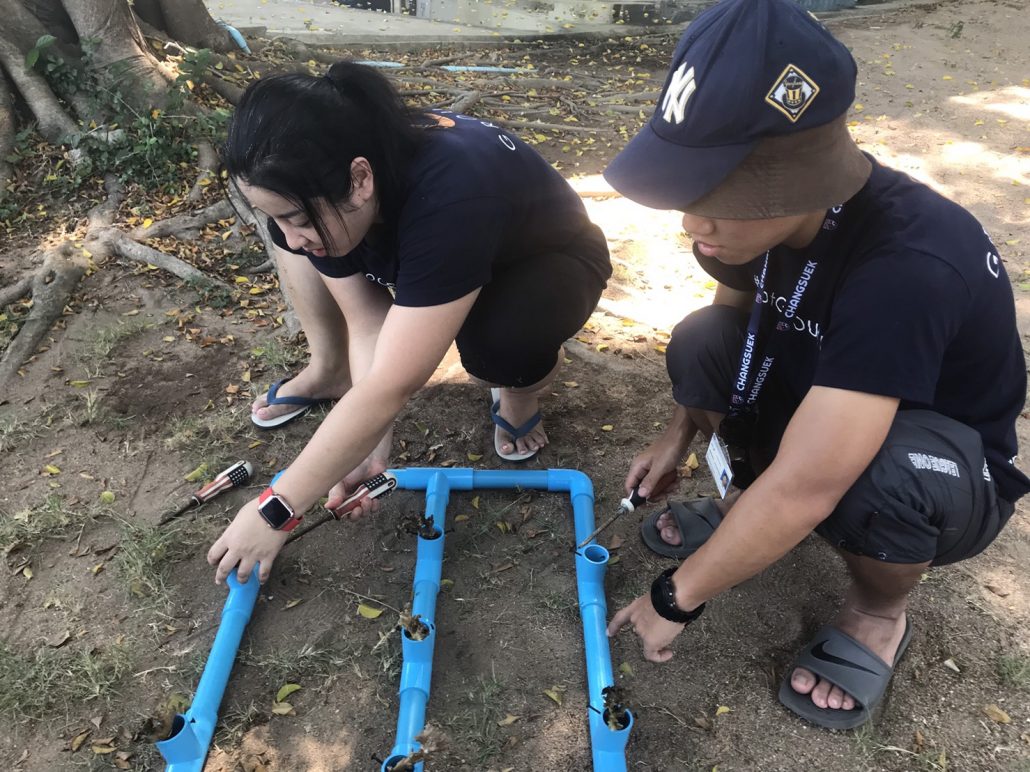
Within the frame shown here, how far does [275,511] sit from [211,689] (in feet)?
1.58

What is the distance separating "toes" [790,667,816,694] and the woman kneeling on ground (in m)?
1.15

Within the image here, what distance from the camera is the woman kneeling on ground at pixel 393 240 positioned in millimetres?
1611

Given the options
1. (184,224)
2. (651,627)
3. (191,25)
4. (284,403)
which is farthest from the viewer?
(191,25)

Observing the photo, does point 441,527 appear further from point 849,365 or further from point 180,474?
point 849,365

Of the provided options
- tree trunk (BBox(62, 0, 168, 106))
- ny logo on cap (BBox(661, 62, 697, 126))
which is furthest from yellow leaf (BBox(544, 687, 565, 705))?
tree trunk (BBox(62, 0, 168, 106))

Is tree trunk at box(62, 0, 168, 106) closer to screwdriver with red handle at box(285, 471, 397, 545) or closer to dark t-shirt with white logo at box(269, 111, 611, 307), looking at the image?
dark t-shirt with white logo at box(269, 111, 611, 307)

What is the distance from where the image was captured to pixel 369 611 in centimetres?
212

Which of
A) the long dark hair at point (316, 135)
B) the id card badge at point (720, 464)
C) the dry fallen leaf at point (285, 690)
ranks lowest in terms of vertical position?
the dry fallen leaf at point (285, 690)

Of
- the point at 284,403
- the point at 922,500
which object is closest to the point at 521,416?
the point at 284,403

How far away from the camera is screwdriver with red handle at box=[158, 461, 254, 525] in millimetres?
2439

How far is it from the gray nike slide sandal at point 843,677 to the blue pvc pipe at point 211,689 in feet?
4.68

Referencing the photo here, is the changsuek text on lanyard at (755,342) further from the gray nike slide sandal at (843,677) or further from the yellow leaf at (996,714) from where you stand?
the yellow leaf at (996,714)

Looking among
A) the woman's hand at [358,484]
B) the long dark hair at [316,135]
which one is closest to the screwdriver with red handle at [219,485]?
the woman's hand at [358,484]

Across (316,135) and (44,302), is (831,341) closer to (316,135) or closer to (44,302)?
(316,135)
